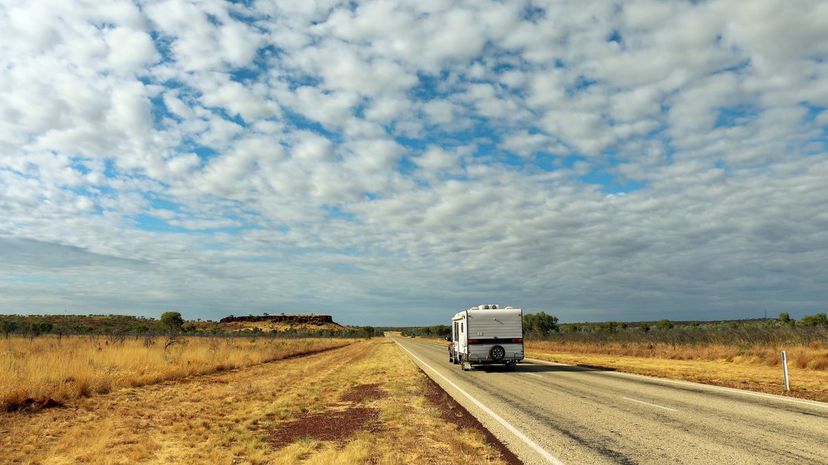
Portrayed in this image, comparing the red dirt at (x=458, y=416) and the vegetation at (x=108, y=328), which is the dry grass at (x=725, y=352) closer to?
the red dirt at (x=458, y=416)

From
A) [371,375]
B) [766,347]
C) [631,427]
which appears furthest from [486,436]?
[766,347]

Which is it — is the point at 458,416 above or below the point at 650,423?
below

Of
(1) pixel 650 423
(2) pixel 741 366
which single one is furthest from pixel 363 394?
(2) pixel 741 366

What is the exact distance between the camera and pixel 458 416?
11914mm

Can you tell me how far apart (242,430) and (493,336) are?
52.8 feet

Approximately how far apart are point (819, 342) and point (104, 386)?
31.5 metres

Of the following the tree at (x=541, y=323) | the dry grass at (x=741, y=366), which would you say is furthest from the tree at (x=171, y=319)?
the dry grass at (x=741, y=366)

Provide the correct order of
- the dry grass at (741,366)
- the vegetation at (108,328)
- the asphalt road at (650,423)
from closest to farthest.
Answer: the asphalt road at (650,423)
the dry grass at (741,366)
the vegetation at (108,328)

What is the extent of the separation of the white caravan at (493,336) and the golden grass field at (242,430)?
7905 millimetres

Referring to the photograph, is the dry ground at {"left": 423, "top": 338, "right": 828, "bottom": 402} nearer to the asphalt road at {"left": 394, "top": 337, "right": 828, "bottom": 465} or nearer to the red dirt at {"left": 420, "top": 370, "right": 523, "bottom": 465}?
the asphalt road at {"left": 394, "top": 337, "right": 828, "bottom": 465}

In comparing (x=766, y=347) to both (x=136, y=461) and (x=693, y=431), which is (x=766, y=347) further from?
(x=136, y=461)

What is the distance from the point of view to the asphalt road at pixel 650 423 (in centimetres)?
759

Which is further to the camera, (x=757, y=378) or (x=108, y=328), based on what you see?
(x=108, y=328)

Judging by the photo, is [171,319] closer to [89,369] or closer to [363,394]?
[89,369]
